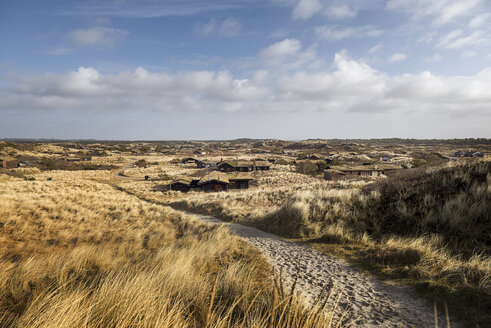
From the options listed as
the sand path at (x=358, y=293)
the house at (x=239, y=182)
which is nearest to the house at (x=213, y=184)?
the house at (x=239, y=182)

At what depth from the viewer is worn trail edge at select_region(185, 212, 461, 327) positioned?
415cm

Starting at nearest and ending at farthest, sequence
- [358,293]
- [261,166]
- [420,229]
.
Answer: [358,293] < [420,229] < [261,166]

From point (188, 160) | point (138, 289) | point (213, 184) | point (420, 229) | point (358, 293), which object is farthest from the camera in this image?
point (188, 160)

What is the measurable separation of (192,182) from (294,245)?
43.8m

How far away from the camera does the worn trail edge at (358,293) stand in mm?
4152

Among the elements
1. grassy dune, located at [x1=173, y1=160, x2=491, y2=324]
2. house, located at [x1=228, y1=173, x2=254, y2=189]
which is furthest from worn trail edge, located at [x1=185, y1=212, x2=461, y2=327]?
house, located at [x1=228, y1=173, x2=254, y2=189]

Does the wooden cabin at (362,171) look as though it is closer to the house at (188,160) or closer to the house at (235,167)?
the house at (235,167)

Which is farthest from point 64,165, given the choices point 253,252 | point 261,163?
point 253,252

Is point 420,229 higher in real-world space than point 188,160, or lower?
higher

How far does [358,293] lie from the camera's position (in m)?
5.11

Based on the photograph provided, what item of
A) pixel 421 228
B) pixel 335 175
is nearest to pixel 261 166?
pixel 335 175

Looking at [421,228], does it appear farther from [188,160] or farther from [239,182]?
[188,160]

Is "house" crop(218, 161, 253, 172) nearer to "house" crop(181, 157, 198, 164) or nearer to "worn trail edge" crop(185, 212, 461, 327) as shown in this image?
"house" crop(181, 157, 198, 164)

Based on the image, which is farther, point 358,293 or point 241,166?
point 241,166
